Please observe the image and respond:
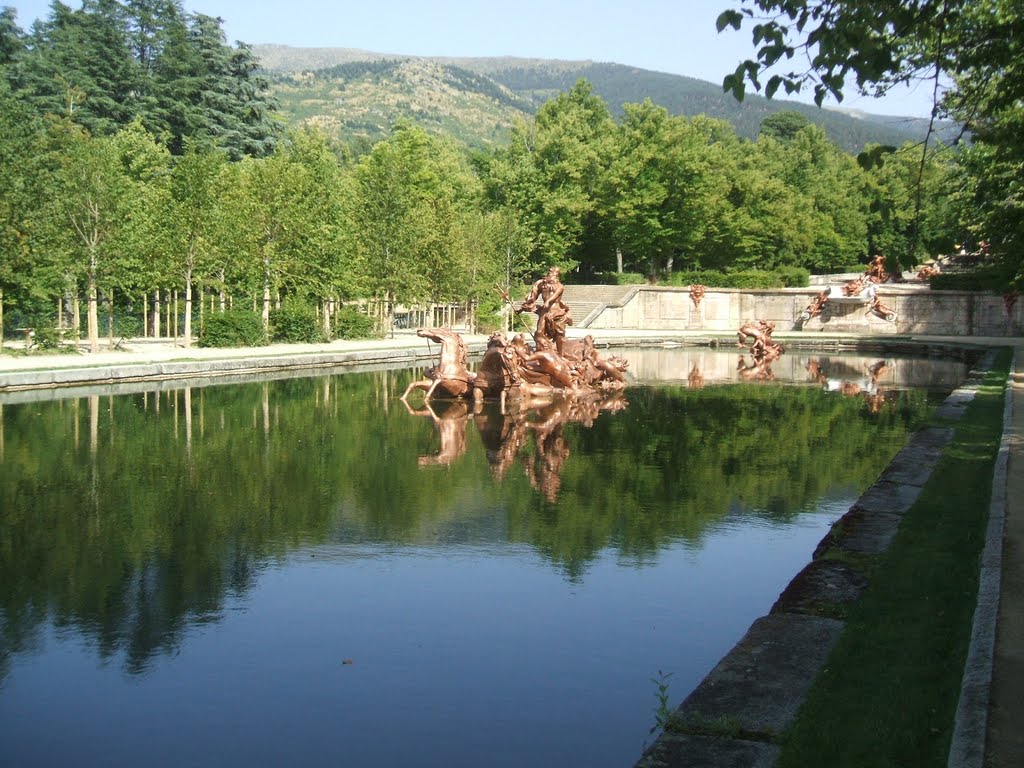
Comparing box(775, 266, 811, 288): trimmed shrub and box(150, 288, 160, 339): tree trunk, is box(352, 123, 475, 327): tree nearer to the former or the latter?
box(150, 288, 160, 339): tree trunk

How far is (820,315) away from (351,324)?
1087 inches

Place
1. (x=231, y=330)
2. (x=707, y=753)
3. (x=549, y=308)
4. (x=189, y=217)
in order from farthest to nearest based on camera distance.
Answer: (x=231, y=330) < (x=189, y=217) < (x=549, y=308) < (x=707, y=753)

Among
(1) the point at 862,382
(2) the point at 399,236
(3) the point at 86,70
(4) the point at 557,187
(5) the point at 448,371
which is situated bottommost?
(1) the point at 862,382

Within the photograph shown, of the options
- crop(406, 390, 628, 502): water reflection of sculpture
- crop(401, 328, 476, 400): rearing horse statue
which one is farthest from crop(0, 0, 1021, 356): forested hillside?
crop(401, 328, 476, 400): rearing horse statue

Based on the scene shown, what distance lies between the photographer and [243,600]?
9.09 metres

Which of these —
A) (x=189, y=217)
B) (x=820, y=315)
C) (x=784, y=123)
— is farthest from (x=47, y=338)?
(x=784, y=123)

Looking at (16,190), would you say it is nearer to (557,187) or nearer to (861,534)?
(861,534)

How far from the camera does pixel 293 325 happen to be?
41.2 metres

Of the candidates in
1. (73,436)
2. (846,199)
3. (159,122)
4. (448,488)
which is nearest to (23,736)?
(448,488)

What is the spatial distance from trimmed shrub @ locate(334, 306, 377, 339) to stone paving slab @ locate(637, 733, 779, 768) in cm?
3954

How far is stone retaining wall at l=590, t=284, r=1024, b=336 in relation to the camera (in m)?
53.5

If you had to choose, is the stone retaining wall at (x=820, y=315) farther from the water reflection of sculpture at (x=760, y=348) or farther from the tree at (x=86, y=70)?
the tree at (x=86, y=70)

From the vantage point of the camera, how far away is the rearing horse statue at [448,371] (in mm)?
22906

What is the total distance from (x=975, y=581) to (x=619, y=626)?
2.67 m
